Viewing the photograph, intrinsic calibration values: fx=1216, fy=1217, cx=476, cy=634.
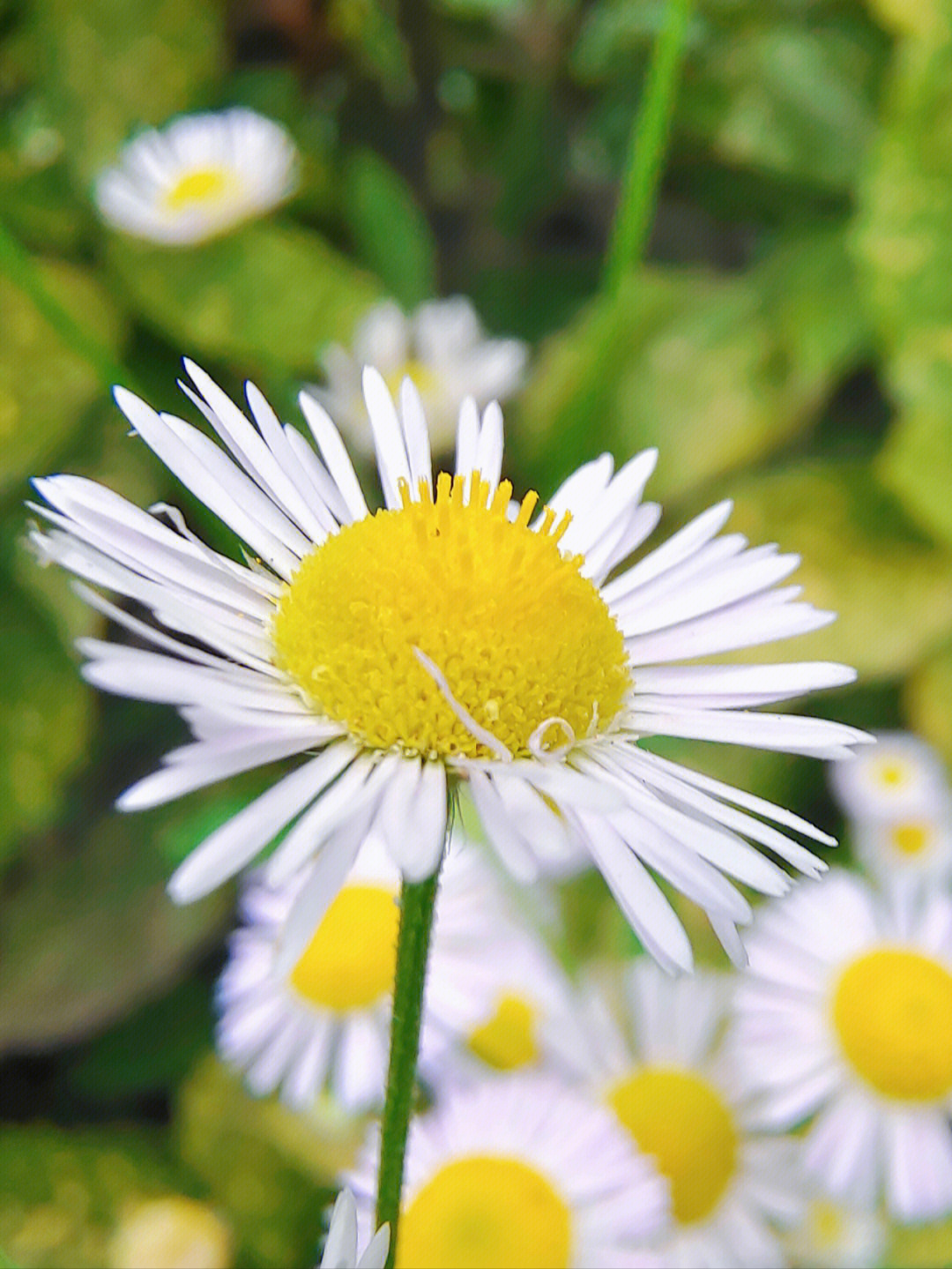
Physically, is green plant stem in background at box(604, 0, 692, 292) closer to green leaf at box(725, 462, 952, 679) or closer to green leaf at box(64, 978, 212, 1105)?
green leaf at box(725, 462, 952, 679)

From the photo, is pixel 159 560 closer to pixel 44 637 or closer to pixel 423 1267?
pixel 423 1267

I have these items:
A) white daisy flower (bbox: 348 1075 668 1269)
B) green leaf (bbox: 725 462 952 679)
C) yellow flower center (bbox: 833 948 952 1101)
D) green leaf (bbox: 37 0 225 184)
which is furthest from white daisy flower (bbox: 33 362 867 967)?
green leaf (bbox: 37 0 225 184)

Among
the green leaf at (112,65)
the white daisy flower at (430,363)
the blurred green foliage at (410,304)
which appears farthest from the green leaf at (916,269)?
the green leaf at (112,65)

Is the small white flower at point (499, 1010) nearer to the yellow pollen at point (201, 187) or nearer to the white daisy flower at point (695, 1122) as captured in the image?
the white daisy flower at point (695, 1122)

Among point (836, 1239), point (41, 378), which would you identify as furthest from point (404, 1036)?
point (41, 378)

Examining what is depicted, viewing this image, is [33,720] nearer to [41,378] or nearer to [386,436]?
[41,378]

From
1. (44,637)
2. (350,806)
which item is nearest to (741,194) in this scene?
(44,637)
